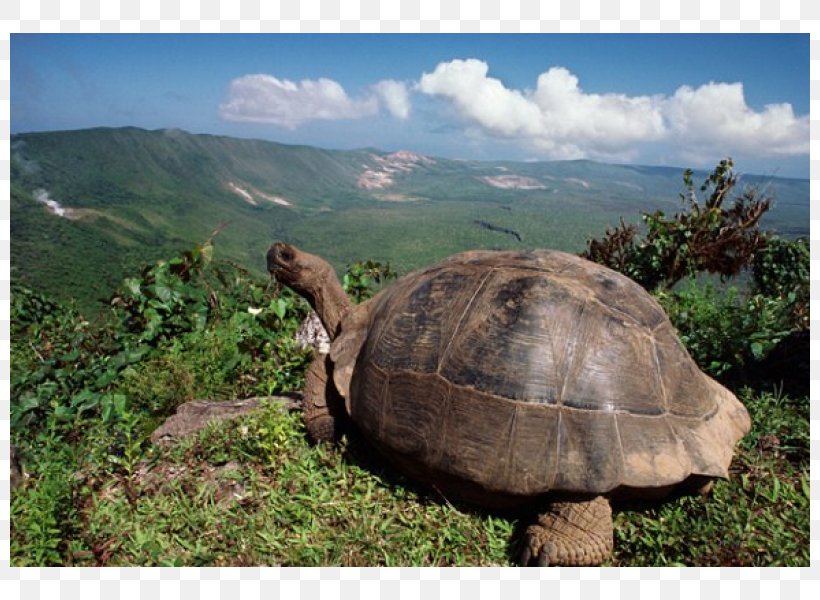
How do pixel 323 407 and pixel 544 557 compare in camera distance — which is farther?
pixel 323 407

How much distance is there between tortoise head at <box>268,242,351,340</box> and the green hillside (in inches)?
245

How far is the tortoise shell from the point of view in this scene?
294 cm

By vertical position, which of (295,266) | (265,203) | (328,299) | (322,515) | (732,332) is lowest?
(265,203)

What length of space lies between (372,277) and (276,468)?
365 cm

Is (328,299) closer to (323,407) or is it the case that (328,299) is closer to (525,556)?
(323,407)

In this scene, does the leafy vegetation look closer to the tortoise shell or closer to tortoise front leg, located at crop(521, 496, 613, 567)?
tortoise front leg, located at crop(521, 496, 613, 567)

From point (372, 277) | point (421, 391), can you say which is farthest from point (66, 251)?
point (421, 391)

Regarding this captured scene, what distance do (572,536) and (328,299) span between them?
2615 millimetres

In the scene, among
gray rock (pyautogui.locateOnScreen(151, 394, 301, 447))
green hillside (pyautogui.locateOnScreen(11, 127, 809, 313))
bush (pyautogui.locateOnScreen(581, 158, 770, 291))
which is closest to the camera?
gray rock (pyautogui.locateOnScreen(151, 394, 301, 447))

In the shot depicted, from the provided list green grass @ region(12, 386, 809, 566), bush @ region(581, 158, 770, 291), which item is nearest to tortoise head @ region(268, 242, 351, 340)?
green grass @ region(12, 386, 809, 566)

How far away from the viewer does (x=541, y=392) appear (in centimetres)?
297

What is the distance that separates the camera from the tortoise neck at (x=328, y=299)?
14.9 feet

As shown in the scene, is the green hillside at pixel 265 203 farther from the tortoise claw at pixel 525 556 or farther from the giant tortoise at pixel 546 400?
the tortoise claw at pixel 525 556

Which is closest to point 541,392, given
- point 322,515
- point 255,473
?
point 322,515
